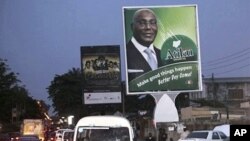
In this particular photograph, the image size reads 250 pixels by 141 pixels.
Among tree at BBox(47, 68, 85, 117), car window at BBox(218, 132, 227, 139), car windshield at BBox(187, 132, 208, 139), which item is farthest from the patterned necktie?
tree at BBox(47, 68, 85, 117)

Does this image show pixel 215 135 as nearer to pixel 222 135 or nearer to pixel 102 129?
pixel 222 135

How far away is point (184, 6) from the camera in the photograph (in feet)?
99.7

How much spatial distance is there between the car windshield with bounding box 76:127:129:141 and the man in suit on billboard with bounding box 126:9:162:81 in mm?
15658

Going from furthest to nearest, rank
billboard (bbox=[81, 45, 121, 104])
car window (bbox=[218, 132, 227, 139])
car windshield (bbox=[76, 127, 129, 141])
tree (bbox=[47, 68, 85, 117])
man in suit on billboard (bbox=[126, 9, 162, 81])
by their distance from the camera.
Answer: tree (bbox=[47, 68, 85, 117]) < billboard (bbox=[81, 45, 121, 104]) < man in suit on billboard (bbox=[126, 9, 162, 81]) < car window (bbox=[218, 132, 227, 139]) < car windshield (bbox=[76, 127, 129, 141])

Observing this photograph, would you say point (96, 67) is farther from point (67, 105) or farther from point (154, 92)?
point (67, 105)

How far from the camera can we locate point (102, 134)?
14.7m

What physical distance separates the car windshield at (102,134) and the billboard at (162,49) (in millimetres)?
15613

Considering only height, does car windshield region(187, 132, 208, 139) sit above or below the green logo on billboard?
below

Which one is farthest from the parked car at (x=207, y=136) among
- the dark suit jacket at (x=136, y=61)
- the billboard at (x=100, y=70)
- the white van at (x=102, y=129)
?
the billboard at (x=100, y=70)

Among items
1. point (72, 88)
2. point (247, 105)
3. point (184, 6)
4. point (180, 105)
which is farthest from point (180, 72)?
point (72, 88)

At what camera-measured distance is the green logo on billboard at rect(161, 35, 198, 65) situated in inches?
1192

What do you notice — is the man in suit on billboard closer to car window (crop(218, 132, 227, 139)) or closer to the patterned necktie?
the patterned necktie

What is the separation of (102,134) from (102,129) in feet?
0.47

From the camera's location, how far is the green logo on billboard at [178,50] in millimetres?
30266
